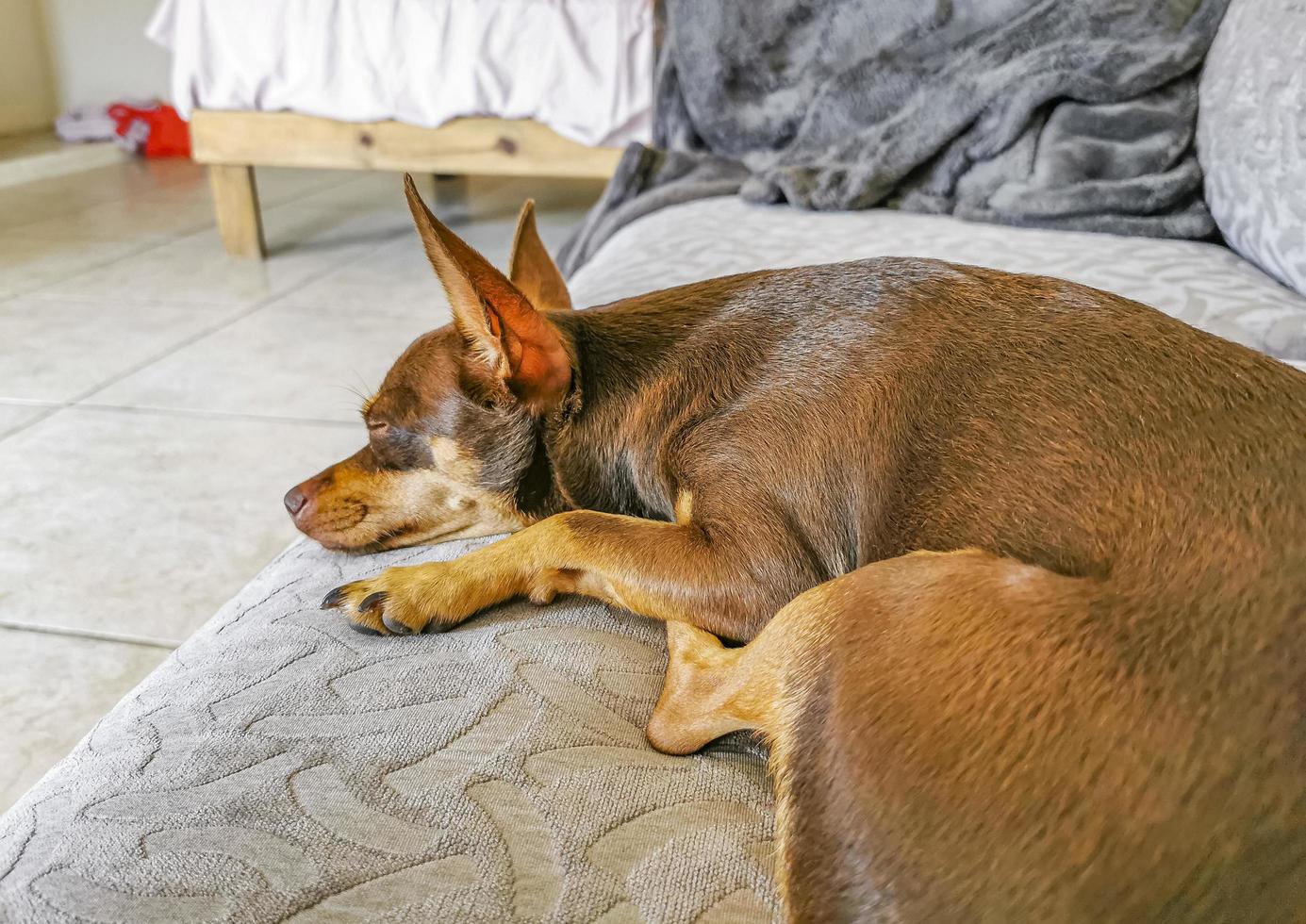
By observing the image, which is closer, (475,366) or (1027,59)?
(475,366)

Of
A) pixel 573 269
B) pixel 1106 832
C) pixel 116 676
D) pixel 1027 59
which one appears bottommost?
pixel 116 676

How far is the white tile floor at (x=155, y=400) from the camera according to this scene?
2.08 meters

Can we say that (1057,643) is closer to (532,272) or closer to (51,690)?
(532,272)

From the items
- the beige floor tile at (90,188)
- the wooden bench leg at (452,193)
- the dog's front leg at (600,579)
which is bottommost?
the wooden bench leg at (452,193)

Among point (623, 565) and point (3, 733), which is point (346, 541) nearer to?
point (623, 565)

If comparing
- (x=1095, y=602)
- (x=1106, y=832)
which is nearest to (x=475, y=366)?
(x=1095, y=602)

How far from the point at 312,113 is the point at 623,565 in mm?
3793

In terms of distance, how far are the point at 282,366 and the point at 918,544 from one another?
2824mm

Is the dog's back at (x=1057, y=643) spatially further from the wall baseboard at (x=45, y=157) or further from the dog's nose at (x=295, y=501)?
the wall baseboard at (x=45, y=157)

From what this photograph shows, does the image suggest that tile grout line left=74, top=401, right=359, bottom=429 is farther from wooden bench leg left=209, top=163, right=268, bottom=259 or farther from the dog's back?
the dog's back

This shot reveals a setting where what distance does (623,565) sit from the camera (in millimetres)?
1331

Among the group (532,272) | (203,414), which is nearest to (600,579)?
(532,272)

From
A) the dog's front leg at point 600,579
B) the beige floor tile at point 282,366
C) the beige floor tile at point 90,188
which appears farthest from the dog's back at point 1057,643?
the beige floor tile at point 90,188

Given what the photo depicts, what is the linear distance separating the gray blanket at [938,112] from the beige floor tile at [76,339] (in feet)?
5.11
